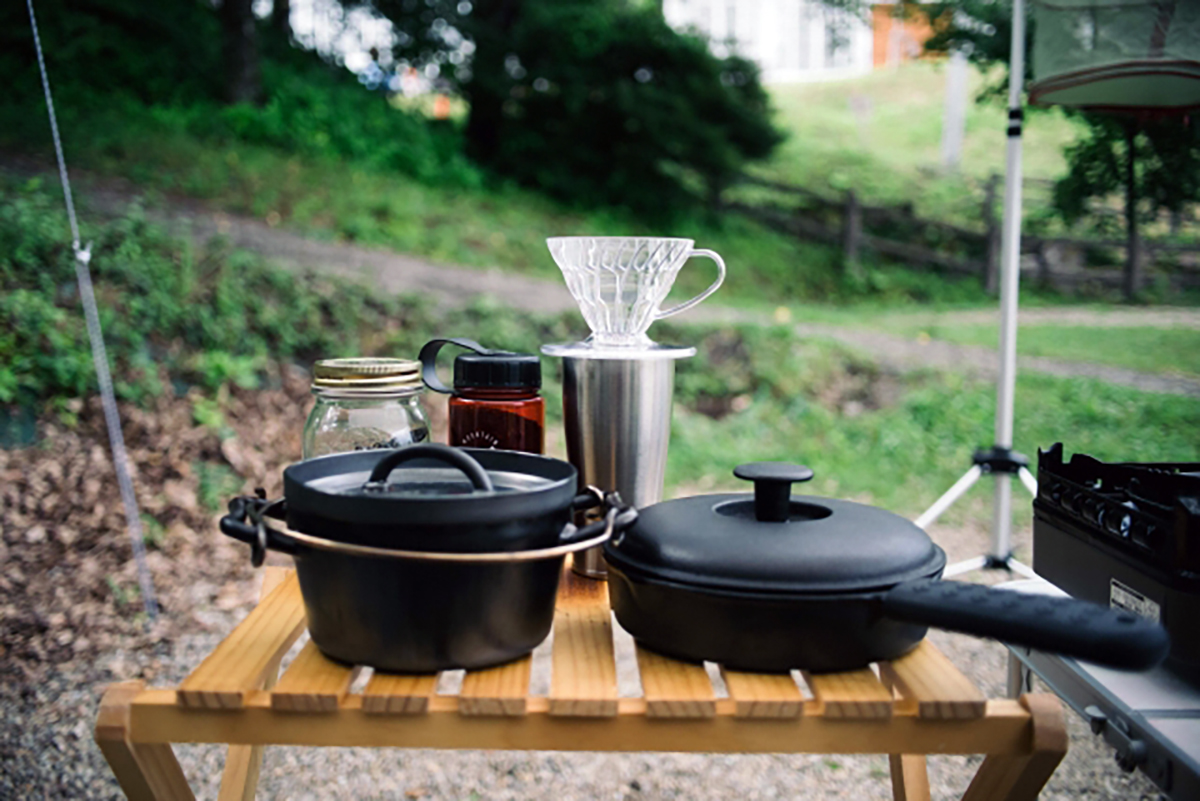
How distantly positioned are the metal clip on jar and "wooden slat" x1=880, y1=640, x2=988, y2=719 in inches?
19.9

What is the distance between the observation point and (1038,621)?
0.71m

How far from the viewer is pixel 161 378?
344 centimetres

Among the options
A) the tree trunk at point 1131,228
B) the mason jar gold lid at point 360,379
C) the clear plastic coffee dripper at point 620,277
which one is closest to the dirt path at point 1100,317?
the tree trunk at point 1131,228

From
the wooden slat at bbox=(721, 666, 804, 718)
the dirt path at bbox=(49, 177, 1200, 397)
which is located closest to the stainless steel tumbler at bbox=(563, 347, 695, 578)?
the wooden slat at bbox=(721, 666, 804, 718)

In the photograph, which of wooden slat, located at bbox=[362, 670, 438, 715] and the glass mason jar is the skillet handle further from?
the glass mason jar

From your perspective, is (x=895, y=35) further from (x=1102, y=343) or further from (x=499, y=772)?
(x=499, y=772)

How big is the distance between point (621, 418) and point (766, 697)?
0.42m

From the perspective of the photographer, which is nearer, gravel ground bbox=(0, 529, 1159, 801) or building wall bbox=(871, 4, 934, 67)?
gravel ground bbox=(0, 529, 1159, 801)

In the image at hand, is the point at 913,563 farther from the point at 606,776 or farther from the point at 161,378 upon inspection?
the point at 161,378

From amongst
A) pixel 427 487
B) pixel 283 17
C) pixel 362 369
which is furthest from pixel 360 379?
pixel 283 17

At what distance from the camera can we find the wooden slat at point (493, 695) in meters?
0.80

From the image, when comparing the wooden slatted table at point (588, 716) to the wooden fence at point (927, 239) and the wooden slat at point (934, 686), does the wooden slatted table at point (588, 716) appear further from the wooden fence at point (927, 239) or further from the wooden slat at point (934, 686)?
the wooden fence at point (927, 239)

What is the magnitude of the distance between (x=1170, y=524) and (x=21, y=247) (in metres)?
Answer: 3.91

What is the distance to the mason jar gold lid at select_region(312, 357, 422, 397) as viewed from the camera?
1125 mm
